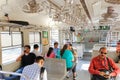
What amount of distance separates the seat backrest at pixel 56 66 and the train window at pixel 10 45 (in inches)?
39.3

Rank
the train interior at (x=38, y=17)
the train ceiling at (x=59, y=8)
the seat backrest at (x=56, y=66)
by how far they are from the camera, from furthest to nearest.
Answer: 1. the seat backrest at (x=56, y=66)
2. the train interior at (x=38, y=17)
3. the train ceiling at (x=59, y=8)

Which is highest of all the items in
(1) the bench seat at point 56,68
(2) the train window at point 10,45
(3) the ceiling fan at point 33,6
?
(3) the ceiling fan at point 33,6

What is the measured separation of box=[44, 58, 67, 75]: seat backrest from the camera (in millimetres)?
4280

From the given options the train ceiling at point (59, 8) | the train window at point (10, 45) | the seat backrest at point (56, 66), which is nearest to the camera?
the train ceiling at point (59, 8)

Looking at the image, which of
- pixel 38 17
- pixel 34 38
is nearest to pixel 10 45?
pixel 38 17

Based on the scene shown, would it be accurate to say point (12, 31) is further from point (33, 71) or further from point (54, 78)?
point (33, 71)

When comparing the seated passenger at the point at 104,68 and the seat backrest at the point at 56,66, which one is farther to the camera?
the seat backrest at the point at 56,66

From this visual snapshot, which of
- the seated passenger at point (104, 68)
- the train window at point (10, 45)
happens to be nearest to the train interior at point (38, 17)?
the train window at point (10, 45)

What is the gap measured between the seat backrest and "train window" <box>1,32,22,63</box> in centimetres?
100

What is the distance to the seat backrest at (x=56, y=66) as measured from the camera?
4280 mm

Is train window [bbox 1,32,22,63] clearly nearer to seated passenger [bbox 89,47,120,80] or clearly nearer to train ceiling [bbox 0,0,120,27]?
train ceiling [bbox 0,0,120,27]

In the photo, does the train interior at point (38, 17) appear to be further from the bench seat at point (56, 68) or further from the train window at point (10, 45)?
the bench seat at point (56, 68)

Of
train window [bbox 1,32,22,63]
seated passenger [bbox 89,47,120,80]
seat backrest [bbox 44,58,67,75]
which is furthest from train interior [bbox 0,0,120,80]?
seated passenger [bbox 89,47,120,80]

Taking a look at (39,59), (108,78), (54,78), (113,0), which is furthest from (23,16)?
(113,0)
